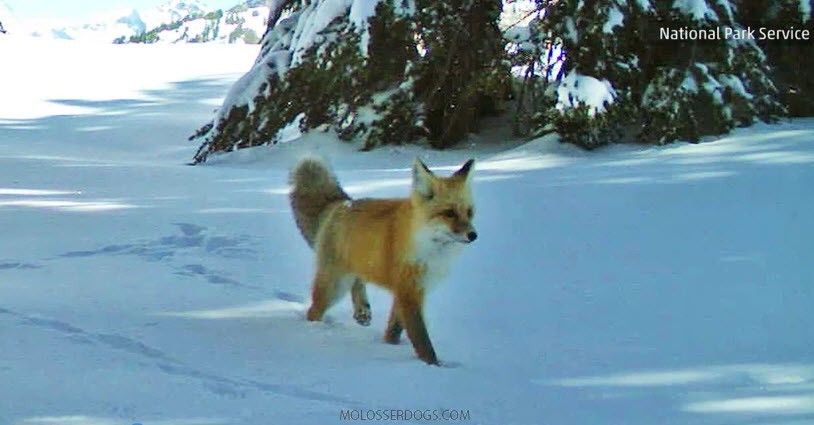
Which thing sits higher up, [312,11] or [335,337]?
[312,11]

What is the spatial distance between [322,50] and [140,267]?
6.14 meters

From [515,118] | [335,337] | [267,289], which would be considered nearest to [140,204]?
[267,289]

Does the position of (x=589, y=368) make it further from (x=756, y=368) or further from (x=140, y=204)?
(x=140, y=204)

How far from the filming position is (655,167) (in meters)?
8.84

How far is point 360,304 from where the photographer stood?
5.11m

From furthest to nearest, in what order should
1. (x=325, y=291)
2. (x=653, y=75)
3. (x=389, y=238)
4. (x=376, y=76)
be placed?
(x=376, y=76), (x=653, y=75), (x=325, y=291), (x=389, y=238)

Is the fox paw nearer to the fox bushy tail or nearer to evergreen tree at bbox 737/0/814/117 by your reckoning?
the fox bushy tail

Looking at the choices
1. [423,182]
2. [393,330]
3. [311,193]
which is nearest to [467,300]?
[393,330]

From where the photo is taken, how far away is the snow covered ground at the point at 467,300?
3588 millimetres

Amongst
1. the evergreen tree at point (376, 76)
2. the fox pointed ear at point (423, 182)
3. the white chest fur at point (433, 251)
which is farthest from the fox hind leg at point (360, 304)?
the evergreen tree at point (376, 76)

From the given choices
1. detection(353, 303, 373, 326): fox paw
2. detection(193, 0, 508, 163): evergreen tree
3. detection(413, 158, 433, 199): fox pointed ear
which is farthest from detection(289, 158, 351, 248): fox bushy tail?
detection(193, 0, 508, 163): evergreen tree

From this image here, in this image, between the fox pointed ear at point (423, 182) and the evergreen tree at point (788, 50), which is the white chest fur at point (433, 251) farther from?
the evergreen tree at point (788, 50)

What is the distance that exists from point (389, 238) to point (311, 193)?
2.72ft

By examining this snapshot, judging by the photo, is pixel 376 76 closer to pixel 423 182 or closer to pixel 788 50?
pixel 788 50
